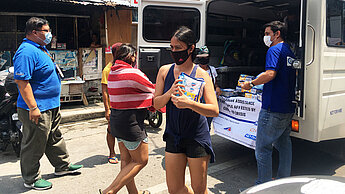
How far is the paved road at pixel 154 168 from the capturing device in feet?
13.1

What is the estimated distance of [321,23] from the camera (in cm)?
341

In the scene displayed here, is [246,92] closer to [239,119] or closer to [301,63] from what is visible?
[239,119]

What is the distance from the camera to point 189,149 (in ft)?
8.47

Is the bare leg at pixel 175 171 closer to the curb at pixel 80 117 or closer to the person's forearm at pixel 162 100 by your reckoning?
the person's forearm at pixel 162 100

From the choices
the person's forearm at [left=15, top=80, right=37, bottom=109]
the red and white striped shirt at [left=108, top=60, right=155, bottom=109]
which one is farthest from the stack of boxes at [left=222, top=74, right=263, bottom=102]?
the person's forearm at [left=15, top=80, right=37, bottom=109]

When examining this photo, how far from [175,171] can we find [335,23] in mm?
2681

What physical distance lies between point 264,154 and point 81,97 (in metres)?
5.91

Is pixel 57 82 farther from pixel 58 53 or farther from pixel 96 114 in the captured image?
pixel 58 53

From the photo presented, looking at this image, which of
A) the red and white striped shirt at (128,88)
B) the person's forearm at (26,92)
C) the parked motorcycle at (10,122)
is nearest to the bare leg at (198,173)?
the red and white striped shirt at (128,88)

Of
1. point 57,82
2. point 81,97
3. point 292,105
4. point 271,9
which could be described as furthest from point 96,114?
point 292,105

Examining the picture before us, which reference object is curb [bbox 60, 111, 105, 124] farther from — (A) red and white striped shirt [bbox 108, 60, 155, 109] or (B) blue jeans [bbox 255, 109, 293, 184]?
(B) blue jeans [bbox 255, 109, 293, 184]

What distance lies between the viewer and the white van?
11.3 ft

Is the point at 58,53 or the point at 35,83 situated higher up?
the point at 58,53

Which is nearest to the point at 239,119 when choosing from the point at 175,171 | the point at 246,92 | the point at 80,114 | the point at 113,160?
the point at 246,92
